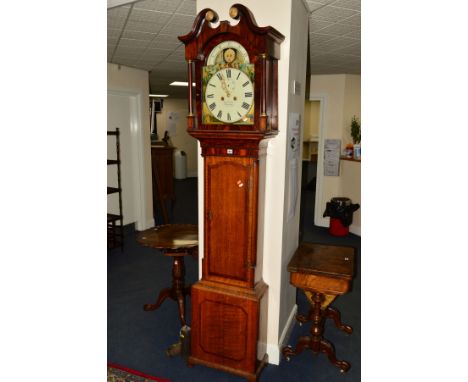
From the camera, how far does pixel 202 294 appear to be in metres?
2.42

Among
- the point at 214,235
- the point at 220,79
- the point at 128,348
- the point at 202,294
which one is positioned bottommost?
the point at 128,348

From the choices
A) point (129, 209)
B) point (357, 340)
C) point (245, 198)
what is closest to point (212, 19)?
point (245, 198)

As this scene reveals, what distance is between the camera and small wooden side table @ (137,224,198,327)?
2893mm

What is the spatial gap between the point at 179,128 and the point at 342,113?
628 cm

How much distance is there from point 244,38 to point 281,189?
0.97m

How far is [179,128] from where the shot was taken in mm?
10797

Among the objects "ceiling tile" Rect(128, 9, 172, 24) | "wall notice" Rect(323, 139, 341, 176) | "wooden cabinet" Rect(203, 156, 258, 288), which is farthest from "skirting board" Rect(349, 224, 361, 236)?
"ceiling tile" Rect(128, 9, 172, 24)

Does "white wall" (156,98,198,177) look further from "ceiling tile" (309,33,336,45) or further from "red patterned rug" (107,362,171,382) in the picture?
"red patterned rug" (107,362,171,382)

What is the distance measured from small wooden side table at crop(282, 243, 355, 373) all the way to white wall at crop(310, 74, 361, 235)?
2840 mm

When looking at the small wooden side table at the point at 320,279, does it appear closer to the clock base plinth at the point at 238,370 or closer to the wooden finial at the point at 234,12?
the clock base plinth at the point at 238,370

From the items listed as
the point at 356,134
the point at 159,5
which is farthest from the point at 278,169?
the point at 356,134

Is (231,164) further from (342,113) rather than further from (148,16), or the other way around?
(342,113)

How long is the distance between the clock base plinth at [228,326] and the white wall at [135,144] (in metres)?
3.49
